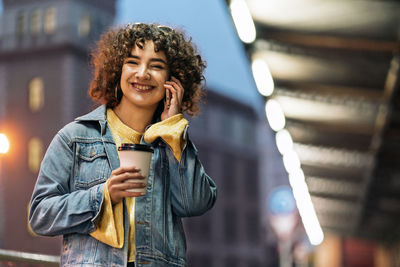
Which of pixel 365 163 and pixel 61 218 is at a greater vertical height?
pixel 365 163

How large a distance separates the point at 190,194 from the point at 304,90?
706 centimetres

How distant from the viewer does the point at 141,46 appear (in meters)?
2.83

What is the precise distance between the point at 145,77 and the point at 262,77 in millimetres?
6476

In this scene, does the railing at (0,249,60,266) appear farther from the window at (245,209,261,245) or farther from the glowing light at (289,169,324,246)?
the window at (245,209,261,245)

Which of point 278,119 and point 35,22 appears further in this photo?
point 35,22

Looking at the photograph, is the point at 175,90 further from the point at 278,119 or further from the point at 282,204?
the point at 282,204

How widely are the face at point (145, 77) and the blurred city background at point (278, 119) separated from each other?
31 centimetres

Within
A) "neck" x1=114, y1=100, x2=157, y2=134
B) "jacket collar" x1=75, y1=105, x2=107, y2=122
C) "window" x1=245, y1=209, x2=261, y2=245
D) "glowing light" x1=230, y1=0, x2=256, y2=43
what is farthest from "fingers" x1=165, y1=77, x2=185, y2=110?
"window" x1=245, y1=209, x2=261, y2=245

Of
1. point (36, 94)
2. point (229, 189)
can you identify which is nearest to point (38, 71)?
point (36, 94)

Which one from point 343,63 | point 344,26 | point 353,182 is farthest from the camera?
point 353,182

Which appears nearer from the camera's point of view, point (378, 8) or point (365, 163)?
point (378, 8)

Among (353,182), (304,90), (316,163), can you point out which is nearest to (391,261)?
(353,182)

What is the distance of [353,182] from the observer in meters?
17.0

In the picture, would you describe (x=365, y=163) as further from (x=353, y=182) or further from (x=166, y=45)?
(x=166, y=45)
